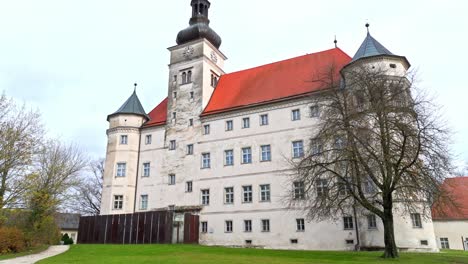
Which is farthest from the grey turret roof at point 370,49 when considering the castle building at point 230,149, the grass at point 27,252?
the grass at point 27,252

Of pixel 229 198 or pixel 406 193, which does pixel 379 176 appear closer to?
pixel 406 193

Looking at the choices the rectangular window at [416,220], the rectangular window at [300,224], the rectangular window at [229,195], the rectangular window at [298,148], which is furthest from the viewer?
the rectangular window at [229,195]

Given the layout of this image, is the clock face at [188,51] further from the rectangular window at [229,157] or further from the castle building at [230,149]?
the rectangular window at [229,157]

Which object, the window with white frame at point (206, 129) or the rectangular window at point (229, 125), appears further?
the window with white frame at point (206, 129)

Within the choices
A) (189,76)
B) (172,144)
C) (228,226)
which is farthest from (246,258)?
(189,76)

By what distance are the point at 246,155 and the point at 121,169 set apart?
488 inches

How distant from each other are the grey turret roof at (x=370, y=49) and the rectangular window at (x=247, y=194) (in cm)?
1255

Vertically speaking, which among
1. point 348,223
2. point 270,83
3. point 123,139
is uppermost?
point 270,83

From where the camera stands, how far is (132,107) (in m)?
39.1

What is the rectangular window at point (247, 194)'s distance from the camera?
31141 millimetres

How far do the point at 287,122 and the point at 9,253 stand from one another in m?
20.5

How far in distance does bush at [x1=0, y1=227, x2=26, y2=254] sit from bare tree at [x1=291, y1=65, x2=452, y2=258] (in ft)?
55.5

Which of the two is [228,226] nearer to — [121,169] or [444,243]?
[121,169]

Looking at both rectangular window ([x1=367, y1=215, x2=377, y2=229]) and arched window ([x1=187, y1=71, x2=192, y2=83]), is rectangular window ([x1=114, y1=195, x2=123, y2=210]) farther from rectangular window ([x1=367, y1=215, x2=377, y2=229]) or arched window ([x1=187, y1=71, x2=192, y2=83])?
rectangular window ([x1=367, y1=215, x2=377, y2=229])
